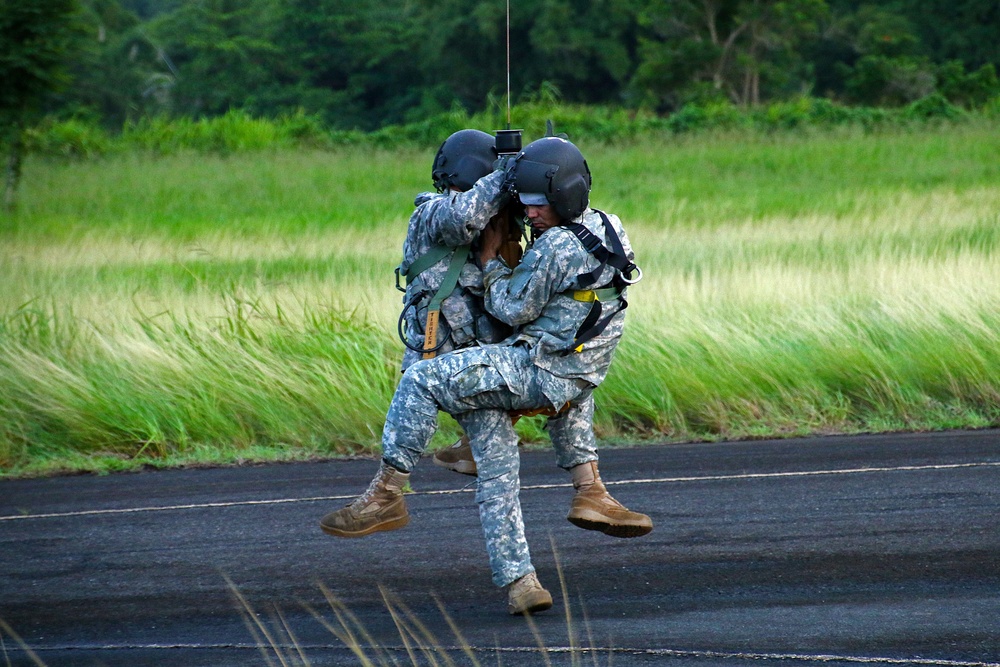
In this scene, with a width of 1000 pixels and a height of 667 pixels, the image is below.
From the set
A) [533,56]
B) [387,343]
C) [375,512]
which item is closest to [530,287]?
[375,512]

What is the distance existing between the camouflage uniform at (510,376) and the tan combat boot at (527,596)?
0.17 ft

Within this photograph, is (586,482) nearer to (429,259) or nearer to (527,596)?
(527,596)

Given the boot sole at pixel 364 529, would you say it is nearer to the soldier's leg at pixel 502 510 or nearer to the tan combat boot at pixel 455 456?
the soldier's leg at pixel 502 510

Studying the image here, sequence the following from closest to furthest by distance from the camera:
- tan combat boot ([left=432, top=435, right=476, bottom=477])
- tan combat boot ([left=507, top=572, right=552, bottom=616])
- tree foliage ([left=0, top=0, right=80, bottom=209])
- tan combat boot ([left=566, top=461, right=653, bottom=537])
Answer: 1. tan combat boot ([left=507, top=572, right=552, bottom=616])
2. tan combat boot ([left=566, top=461, right=653, bottom=537])
3. tan combat boot ([left=432, top=435, right=476, bottom=477])
4. tree foliage ([left=0, top=0, right=80, bottom=209])

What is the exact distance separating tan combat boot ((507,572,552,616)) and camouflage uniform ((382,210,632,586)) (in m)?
0.05

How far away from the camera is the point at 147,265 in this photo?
17.8m

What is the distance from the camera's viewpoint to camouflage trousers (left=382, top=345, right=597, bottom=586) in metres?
5.02

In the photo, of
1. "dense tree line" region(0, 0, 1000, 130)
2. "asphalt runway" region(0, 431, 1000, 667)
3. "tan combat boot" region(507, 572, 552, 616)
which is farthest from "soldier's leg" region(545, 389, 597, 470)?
"dense tree line" region(0, 0, 1000, 130)

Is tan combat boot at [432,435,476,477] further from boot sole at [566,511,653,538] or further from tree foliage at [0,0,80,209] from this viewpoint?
tree foliage at [0,0,80,209]

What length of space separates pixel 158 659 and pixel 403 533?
6.43 ft

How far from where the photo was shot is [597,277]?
Answer: 4977 mm

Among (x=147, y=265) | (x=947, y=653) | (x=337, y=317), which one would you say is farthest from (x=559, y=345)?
(x=147, y=265)

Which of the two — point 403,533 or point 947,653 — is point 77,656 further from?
point 947,653

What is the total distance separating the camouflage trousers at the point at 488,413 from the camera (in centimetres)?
502
